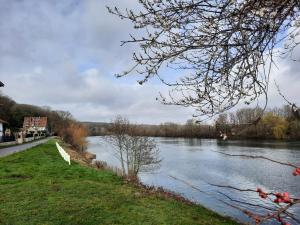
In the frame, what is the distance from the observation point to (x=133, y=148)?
28781 mm

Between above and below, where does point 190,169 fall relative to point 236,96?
below

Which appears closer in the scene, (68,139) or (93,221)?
(93,221)

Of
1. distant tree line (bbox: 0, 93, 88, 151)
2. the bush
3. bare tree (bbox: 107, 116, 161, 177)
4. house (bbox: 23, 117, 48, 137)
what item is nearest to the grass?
bare tree (bbox: 107, 116, 161, 177)

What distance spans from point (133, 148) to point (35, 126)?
7587 centimetres

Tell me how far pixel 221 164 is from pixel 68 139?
3971cm

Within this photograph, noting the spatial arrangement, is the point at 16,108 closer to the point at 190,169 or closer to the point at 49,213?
the point at 190,169

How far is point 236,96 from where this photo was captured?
4.34m

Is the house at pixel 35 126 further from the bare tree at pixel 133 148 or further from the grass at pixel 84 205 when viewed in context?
the grass at pixel 84 205

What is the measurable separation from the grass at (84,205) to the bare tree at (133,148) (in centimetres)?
1091

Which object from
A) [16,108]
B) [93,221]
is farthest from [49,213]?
[16,108]

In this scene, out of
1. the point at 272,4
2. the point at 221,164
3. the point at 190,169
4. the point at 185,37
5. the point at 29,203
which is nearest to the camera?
the point at 272,4

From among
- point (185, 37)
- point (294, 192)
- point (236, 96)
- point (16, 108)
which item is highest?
point (16, 108)

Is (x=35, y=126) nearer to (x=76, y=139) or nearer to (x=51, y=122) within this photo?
(x=51, y=122)

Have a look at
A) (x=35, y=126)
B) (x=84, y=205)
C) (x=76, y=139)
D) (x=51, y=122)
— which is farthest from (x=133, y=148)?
(x=51, y=122)
